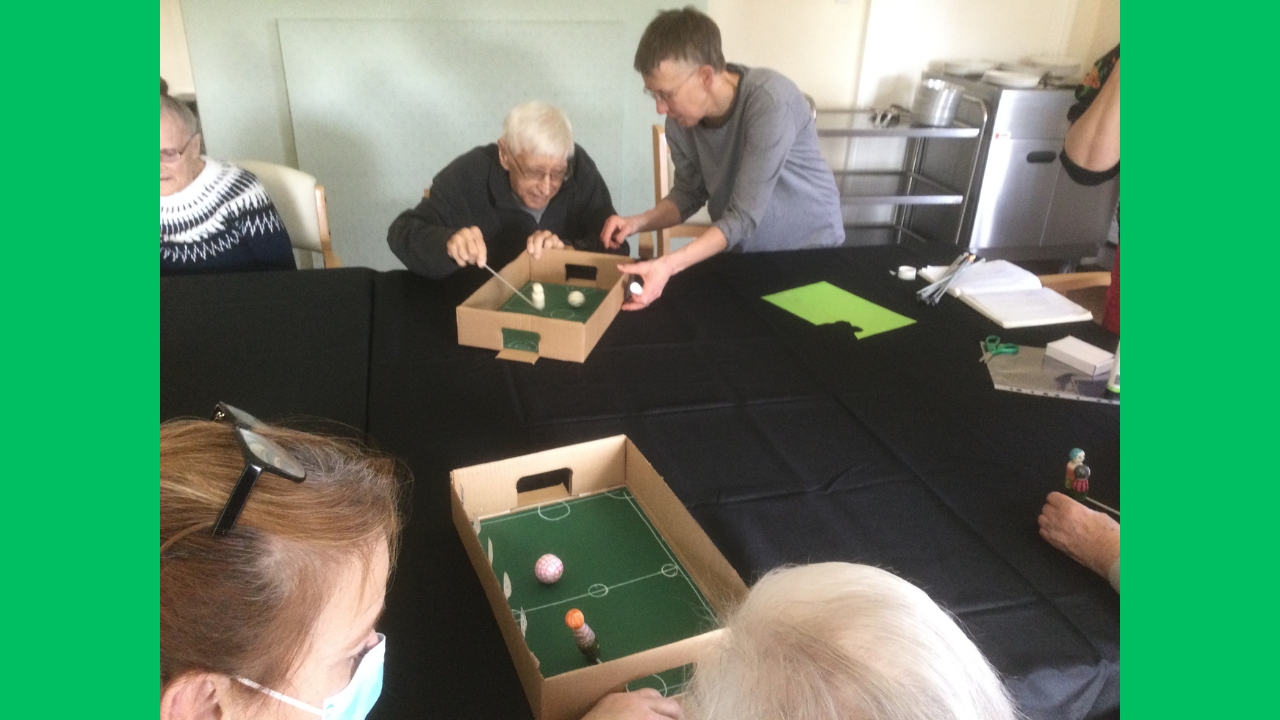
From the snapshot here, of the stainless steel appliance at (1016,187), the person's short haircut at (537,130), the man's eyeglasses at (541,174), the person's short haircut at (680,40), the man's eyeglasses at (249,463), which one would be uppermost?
the person's short haircut at (680,40)

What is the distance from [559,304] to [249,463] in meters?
1.20

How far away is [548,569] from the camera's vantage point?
3.23ft

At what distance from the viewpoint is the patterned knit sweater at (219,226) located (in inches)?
77.9

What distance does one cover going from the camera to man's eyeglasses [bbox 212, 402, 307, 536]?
0.59 metres

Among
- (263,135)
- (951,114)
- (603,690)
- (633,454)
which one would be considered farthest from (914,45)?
(603,690)

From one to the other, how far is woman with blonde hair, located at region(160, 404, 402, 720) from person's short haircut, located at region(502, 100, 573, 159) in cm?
129

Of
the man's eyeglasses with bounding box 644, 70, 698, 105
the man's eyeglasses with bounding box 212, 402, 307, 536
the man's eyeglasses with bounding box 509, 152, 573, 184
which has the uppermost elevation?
the man's eyeglasses with bounding box 644, 70, 698, 105

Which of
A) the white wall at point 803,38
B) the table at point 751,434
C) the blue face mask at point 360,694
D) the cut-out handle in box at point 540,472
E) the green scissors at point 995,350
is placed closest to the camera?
the blue face mask at point 360,694

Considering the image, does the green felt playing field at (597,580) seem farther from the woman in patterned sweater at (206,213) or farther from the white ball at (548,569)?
the woman in patterned sweater at (206,213)

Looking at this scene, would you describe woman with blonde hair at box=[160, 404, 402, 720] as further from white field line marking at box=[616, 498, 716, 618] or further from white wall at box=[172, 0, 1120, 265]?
white wall at box=[172, 0, 1120, 265]

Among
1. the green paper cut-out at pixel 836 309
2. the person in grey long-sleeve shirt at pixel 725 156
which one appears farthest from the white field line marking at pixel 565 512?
the green paper cut-out at pixel 836 309

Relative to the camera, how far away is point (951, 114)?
3.63 metres

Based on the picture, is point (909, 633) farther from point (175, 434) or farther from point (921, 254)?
point (921, 254)

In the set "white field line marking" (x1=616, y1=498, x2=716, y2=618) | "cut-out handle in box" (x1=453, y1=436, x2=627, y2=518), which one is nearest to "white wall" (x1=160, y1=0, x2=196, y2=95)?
"cut-out handle in box" (x1=453, y1=436, x2=627, y2=518)
